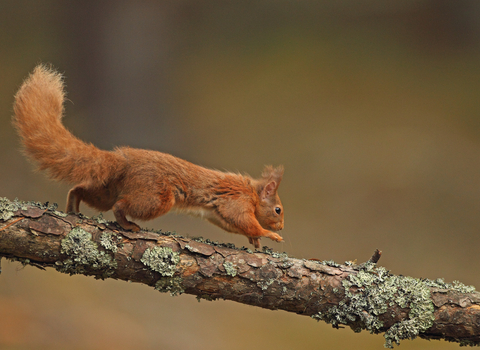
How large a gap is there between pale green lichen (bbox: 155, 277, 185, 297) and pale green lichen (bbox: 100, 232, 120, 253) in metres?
0.24

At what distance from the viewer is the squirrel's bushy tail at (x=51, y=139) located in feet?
6.23

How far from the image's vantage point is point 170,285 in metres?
1.86

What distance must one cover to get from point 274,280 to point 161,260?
0.51m

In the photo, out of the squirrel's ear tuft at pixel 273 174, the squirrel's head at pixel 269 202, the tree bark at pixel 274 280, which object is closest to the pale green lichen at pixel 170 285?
the tree bark at pixel 274 280

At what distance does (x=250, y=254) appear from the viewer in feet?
6.63

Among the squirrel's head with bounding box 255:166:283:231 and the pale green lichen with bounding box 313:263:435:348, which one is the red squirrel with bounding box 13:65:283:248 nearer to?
the squirrel's head with bounding box 255:166:283:231

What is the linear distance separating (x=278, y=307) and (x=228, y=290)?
0.84 ft

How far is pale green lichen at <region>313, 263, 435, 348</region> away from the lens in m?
1.93

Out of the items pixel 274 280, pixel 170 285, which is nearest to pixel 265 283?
pixel 274 280

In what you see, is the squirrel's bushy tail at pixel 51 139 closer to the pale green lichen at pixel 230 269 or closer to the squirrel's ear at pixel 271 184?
the pale green lichen at pixel 230 269

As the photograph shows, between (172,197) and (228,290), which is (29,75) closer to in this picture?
(172,197)

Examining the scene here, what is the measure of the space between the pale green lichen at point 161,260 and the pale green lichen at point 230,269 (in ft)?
0.70

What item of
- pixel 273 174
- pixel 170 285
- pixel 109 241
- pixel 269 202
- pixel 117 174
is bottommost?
pixel 170 285

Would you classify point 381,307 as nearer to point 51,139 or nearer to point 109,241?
point 109,241
